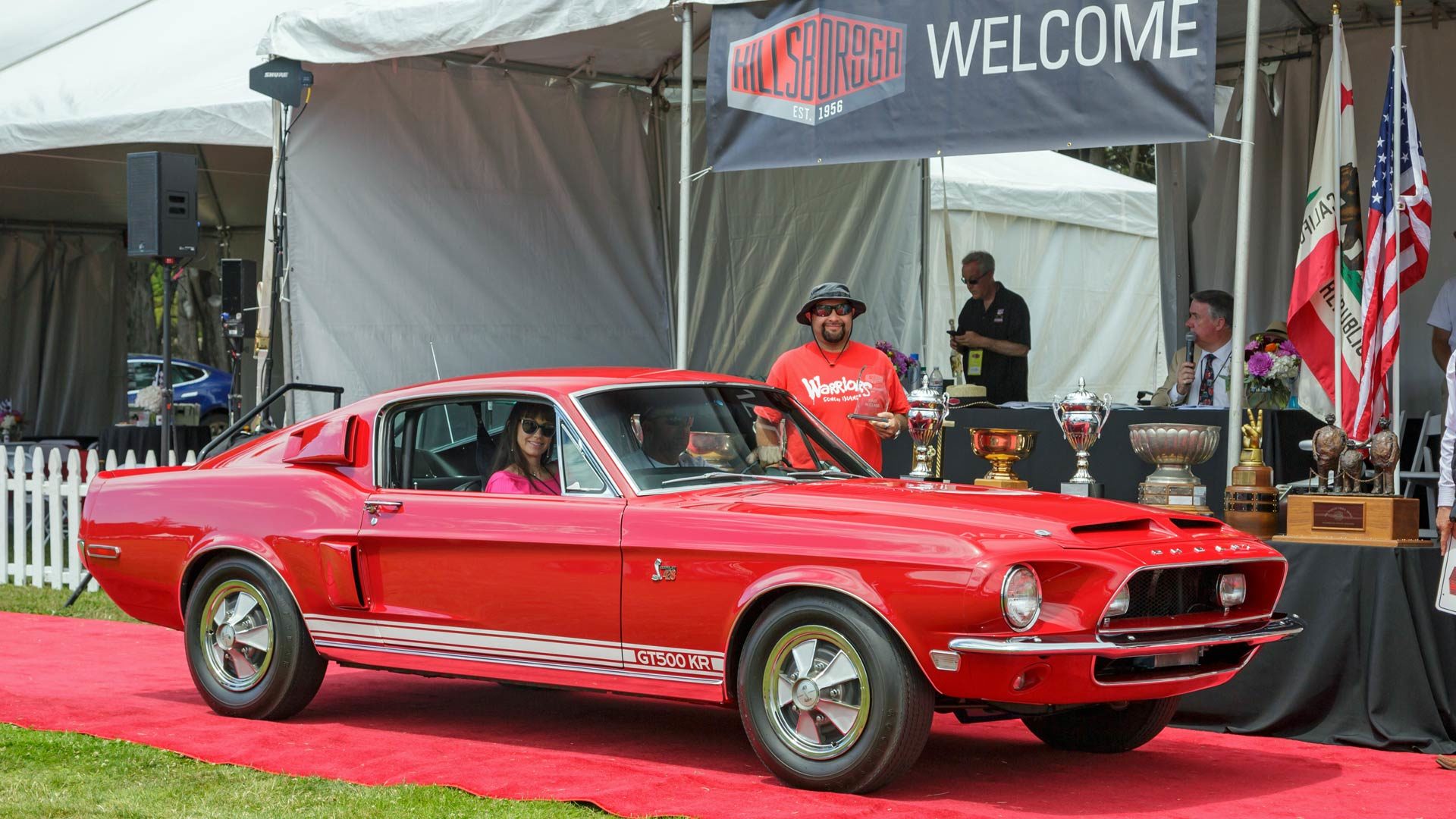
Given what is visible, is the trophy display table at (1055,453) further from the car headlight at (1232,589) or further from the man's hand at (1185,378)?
the car headlight at (1232,589)

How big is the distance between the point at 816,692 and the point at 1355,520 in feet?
8.31

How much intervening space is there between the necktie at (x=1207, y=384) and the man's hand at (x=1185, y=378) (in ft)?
0.23

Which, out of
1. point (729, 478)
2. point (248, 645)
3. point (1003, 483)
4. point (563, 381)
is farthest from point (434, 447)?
point (1003, 483)

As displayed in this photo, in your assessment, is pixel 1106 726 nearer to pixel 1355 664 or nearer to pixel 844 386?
pixel 1355 664

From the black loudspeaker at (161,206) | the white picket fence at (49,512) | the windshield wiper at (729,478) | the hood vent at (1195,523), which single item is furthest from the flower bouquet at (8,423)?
the hood vent at (1195,523)

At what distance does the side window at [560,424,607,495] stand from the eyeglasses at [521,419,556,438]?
0.14 m

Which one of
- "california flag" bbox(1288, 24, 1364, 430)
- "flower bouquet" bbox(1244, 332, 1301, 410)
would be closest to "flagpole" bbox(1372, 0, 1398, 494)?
"california flag" bbox(1288, 24, 1364, 430)

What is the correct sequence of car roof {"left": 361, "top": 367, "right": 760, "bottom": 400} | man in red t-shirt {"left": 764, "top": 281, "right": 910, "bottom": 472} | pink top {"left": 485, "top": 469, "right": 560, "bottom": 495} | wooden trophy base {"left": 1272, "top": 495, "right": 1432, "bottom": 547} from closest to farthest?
pink top {"left": 485, "top": 469, "right": 560, "bottom": 495} < car roof {"left": 361, "top": 367, "right": 760, "bottom": 400} < wooden trophy base {"left": 1272, "top": 495, "right": 1432, "bottom": 547} < man in red t-shirt {"left": 764, "top": 281, "right": 910, "bottom": 472}

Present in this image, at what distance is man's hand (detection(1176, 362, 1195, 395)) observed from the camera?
9148 millimetres

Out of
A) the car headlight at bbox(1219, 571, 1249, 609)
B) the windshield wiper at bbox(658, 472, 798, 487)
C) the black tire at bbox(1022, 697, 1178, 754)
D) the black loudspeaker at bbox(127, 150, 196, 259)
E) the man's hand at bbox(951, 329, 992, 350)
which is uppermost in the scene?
the black loudspeaker at bbox(127, 150, 196, 259)

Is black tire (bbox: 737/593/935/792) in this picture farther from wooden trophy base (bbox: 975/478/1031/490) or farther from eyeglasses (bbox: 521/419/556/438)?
wooden trophy base (bbox: 975/478/1031/490)

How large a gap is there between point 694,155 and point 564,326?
190 centimetres

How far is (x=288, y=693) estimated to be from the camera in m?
6.59

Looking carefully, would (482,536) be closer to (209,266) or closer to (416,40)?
(416,40)
